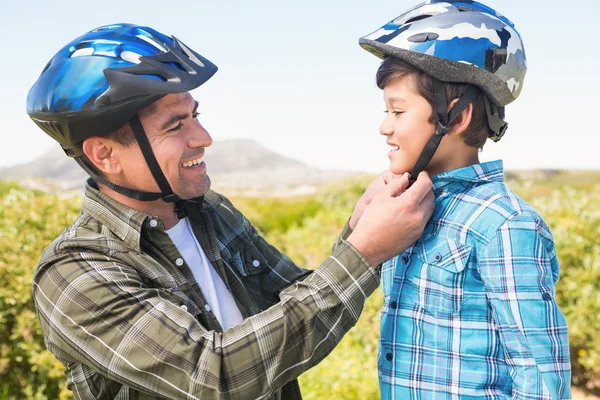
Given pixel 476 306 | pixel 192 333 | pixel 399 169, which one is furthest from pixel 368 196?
pixel 192 333

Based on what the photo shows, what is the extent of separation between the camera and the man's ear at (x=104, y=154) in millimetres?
2473

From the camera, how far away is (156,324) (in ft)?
6.48

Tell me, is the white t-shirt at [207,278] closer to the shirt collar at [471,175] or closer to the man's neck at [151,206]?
the man's neck at [151,206]

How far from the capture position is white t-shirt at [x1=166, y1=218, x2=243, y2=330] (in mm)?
2465

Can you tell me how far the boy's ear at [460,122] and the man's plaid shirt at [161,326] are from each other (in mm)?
822

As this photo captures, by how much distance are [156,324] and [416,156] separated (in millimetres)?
1262

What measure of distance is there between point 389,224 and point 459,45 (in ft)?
3.11

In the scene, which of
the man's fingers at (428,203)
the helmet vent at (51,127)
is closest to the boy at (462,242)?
the man's fingers at (428,203)

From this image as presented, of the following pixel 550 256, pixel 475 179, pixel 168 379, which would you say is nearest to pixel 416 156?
pixel 475 179

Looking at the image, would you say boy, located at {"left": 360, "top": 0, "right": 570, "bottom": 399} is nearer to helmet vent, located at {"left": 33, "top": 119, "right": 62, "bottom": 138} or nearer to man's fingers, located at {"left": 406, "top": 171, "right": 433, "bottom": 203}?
man's fingers, located at {"left": 406, "top": 171, "right": 433, "bottom": 203}

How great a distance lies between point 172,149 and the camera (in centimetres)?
244

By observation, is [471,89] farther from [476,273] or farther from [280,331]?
[280,331]

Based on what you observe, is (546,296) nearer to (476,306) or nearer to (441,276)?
(476,306)

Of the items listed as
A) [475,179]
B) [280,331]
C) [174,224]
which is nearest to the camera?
[280,331]
